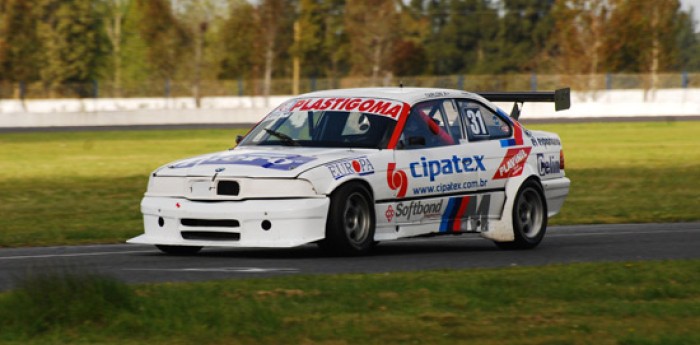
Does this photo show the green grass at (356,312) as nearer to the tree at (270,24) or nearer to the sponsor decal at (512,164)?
the sponsor decal at (512,164)

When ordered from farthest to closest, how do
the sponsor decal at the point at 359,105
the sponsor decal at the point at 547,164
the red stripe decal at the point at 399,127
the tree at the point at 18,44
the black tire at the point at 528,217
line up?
the tree at the point at 18,44, the sponsor decal at the point at 547,164, the black tire at the point at 528,217, the sponsor decal at the point at 359,105, the red stripe decal at the point at 399,127

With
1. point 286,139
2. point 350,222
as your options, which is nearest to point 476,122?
point 286,139

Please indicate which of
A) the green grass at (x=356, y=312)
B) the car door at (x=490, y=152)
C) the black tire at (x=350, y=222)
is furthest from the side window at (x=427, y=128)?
the green grass at (x=356, y=312)

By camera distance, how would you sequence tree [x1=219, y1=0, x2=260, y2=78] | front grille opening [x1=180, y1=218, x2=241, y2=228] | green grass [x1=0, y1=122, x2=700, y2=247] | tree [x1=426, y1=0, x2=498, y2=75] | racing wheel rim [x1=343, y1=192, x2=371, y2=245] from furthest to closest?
tree [x1=426, y1=0, x2=498, y2=75], tree [x1=219, y1=0, x2=260, y2=78], green grass [x1=0, y1=122, x2=700, y2=247], racing wheel rim [x1=343, y1=192, x2=371, y2=245], front grille opening [x1=180, y1=218, x2=241, y2=228]

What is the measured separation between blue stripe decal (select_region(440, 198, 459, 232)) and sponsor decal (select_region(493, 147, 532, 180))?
2.16ft

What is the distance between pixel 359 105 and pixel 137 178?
14020 millimetres

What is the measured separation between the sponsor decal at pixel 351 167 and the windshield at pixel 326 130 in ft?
1.53

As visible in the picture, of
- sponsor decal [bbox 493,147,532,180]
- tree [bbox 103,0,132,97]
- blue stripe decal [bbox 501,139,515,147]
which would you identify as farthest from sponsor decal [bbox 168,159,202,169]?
tree [bbox 103,0,132,97]

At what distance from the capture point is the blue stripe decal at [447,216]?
1248 cm

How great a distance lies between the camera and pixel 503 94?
14008mm

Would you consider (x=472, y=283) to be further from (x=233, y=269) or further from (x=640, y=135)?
(x=640, y=135)

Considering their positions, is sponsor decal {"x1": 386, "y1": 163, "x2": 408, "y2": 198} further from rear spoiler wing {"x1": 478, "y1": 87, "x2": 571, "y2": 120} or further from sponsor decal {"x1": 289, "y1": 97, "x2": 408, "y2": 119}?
rear spoiler wing {"x1": 478, "y1": 87, "x2": 571, "y2": 120}

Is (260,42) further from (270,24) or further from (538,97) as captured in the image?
(538,97)

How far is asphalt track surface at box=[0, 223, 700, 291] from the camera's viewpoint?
10492 mm
